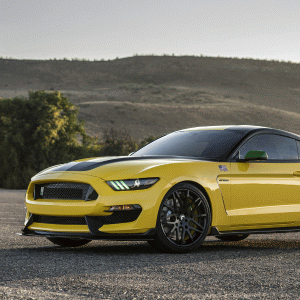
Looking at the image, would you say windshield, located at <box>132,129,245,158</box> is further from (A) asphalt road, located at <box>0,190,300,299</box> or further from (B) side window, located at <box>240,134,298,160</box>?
(A) asphalt road, located at <box>0,190,300,299</box>

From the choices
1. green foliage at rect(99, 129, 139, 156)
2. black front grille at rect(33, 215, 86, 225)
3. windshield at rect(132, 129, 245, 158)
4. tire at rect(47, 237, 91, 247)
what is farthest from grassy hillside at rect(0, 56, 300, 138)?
black front grille at rect(33, 215, 86, 225)

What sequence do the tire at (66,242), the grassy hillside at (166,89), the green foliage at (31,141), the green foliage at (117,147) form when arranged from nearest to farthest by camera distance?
the tire at (66,242), the green foliage at (31,141), the green foliage at (117,147), the grassy hillside at (166,89)

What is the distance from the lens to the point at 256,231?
797cm

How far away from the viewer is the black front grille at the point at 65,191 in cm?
694

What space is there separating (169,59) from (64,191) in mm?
126467

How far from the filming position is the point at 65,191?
7176 millimetres

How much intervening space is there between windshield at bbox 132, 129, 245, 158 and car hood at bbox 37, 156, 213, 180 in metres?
0.47

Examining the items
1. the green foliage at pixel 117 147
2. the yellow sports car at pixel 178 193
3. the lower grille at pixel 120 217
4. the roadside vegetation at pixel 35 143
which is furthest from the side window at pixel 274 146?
the green foliage at pixel 117 147

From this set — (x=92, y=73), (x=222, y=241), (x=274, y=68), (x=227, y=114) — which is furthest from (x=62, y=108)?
(x=274, y=68)

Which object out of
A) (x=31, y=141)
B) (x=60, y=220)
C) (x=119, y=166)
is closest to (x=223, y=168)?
(x=119, y=166)

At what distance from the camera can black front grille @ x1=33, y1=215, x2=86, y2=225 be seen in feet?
22.9

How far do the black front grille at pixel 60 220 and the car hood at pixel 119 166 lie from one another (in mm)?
558

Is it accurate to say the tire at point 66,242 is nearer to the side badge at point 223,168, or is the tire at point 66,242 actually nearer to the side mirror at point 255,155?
the side badge at point 223,168

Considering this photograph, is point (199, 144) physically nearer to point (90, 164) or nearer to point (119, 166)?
point (119, 166)
